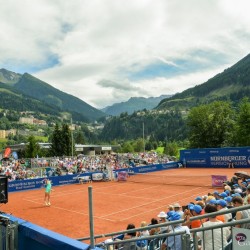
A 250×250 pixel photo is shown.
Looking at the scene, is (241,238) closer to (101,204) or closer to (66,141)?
(101,204)

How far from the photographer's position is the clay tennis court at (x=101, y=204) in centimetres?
1825

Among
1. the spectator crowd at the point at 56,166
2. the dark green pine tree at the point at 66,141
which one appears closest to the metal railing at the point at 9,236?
the spectator crowd at the point at 56,166

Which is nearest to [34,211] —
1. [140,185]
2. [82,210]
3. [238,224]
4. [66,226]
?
[82,210]

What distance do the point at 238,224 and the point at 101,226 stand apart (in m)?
14.6

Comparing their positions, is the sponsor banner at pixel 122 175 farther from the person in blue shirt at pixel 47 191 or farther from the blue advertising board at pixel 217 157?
the blue advertising board at pixel 217 157

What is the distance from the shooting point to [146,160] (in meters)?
51.6

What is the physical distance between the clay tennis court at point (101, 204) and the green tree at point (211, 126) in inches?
1471


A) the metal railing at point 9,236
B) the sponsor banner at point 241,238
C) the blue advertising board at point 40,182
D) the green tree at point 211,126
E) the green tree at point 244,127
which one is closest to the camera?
the sponsor banner at point 241,238

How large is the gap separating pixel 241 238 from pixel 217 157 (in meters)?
44.7

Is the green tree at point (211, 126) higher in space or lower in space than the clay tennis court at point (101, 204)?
higher

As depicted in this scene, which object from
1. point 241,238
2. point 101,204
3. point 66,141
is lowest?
point 101,204

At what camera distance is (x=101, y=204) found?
78.5ft

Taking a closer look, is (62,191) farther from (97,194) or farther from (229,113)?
(229,113)

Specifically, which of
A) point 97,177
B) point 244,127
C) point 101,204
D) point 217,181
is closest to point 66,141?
point 244,127
